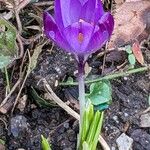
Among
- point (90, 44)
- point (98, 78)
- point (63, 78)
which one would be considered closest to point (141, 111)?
point (98, 78)

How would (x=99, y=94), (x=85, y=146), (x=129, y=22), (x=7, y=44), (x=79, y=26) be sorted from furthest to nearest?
(x=129, y=22) → (x=7, y=44) → (x=99, y=94) → (x=85, y=146) → (x=79, y=26)

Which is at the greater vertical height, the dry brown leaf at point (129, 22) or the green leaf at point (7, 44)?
the green leaf at point (7, 44)

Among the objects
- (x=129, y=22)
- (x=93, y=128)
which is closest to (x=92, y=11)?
(x=93, y=128)

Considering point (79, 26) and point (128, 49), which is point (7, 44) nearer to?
point (128, 49)

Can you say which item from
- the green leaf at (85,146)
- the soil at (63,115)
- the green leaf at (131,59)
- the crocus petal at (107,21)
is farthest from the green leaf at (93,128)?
the green leaf at (131,59)

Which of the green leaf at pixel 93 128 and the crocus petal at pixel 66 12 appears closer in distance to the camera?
the crocus petal at pixel 66 12

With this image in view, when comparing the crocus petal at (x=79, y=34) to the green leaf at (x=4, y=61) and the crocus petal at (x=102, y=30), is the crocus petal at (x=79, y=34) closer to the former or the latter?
the crocus petal at (x=102, y=30)

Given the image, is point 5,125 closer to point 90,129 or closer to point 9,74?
point 9,74
